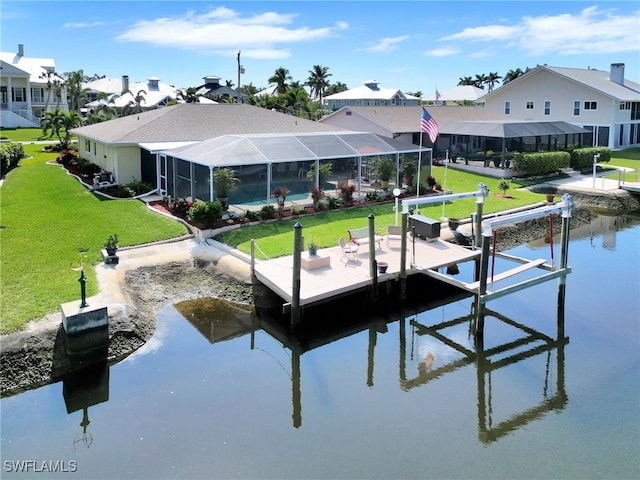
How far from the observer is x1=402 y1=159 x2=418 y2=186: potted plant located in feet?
82.6

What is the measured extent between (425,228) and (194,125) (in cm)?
1469

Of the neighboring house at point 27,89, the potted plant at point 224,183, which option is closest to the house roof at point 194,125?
the potted plant at point 224,183

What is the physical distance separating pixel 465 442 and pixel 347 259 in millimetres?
7092

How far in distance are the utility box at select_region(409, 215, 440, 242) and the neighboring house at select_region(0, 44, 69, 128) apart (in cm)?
5623

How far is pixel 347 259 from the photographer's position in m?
15.6

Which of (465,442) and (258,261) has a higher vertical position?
(258,261)

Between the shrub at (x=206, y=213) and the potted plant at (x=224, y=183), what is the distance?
3.76ft

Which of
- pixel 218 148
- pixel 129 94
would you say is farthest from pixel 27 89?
pixel 218 148

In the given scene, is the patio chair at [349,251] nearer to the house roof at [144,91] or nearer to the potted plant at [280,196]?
the potted plant at [280,196]

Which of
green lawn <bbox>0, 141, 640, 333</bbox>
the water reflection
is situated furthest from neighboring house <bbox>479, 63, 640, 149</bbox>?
the water reflection

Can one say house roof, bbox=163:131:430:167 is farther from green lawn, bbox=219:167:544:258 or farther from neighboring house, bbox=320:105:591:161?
neighboring house, bbox=320:105:591:161

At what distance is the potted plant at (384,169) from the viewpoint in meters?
24.4

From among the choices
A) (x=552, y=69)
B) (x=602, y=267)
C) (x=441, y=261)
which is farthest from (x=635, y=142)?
(x=441, y=261)

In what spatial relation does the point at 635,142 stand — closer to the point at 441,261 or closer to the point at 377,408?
the point at 441,261
